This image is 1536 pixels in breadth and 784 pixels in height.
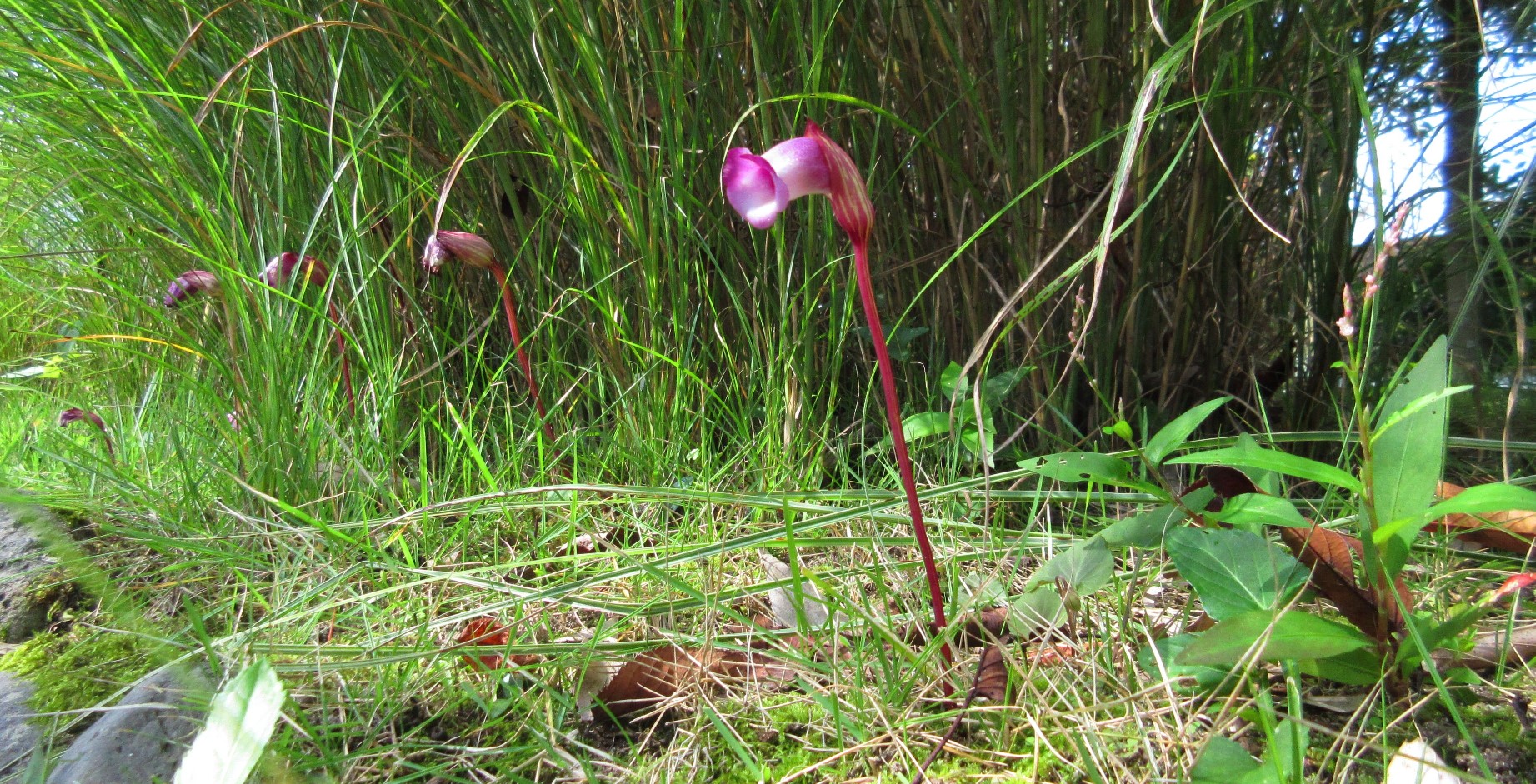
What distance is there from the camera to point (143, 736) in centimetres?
67

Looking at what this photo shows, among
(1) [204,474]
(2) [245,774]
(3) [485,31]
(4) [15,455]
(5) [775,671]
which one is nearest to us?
(2) [245,774]

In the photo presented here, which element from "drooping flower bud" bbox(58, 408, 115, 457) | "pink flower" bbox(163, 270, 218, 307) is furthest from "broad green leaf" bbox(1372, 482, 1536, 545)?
"drooping flower bud" bbox(58, 408, 115, 457)

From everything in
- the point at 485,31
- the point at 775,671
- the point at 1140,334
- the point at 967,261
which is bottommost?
the point at 775,671

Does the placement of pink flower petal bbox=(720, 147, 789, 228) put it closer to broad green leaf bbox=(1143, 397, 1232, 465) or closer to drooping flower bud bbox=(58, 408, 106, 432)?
broad green leaf bbox=(1143, 397, 1232, 465)

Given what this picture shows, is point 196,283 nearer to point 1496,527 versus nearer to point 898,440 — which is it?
point 898,440

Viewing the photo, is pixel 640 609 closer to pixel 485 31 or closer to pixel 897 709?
pixel 897 709

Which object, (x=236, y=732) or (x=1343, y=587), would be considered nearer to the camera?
(x=236, y=732)

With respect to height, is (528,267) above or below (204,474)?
above

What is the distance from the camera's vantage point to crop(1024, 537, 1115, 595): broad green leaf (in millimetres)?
676

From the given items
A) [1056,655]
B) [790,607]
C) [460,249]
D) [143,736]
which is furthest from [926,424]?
[143,736]

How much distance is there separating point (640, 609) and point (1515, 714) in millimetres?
697

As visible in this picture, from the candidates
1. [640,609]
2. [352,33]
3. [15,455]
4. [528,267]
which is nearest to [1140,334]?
[640,609]

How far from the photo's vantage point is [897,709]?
648 mm

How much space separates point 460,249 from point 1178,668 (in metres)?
1.12
